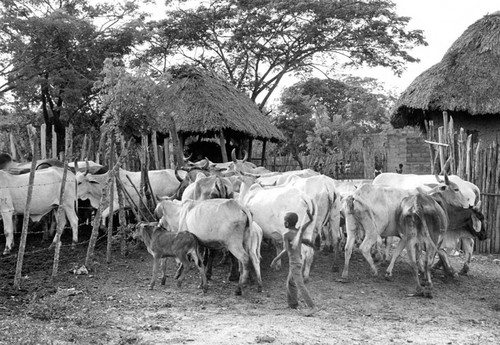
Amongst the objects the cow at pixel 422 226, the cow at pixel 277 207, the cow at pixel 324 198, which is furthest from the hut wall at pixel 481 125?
the cow at pixel 277 207

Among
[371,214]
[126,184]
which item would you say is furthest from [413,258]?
[126,184]

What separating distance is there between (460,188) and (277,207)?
152 inches

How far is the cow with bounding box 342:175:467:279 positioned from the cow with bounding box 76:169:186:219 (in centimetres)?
470

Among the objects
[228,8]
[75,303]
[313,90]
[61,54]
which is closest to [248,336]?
→ [75,303]

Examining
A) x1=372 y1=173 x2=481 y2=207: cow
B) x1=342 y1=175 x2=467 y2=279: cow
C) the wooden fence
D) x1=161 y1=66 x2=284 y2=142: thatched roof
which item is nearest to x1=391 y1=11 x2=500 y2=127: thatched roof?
the wooden fence

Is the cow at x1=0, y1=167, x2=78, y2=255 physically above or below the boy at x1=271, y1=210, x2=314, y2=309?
above

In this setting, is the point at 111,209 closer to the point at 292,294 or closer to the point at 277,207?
the point at 277,207

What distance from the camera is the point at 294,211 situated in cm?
888

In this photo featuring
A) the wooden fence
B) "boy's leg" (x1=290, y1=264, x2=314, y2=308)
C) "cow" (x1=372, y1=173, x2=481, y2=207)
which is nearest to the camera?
"boy's leg" (x1=290, y1=264, x2=314, y2=308)

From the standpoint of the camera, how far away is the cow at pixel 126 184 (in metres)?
13.0

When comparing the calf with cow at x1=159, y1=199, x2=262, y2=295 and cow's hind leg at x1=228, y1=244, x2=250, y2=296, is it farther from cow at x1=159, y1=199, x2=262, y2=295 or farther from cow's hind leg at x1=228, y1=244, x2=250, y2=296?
cow's hind leg at x1=228, y1=244, x2=250, y2=296

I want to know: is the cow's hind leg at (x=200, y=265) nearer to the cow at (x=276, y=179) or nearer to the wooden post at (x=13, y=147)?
the cow at (x=276, y=179)

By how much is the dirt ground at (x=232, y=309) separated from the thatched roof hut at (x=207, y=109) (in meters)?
8.37

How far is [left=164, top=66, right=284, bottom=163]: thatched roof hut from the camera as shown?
18.4 m
